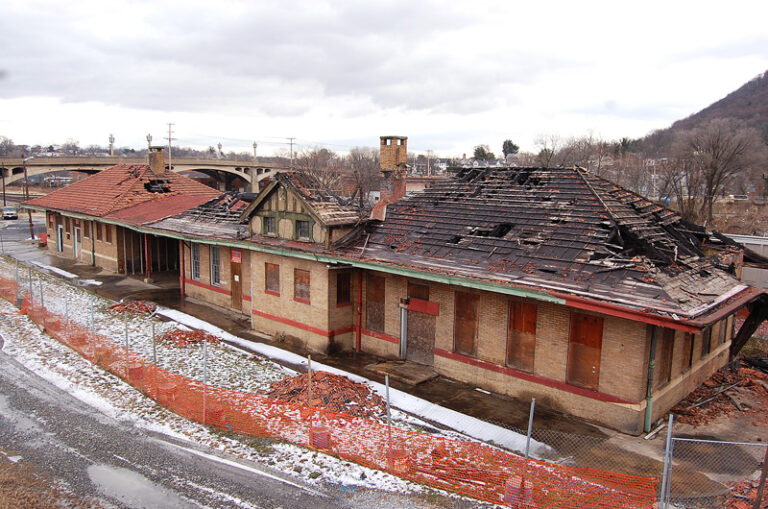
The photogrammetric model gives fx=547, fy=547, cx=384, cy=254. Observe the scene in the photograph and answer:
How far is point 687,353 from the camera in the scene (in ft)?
45.8

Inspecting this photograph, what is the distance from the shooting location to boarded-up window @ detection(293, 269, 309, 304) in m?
18.2

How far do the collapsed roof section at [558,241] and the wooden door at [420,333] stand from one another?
105 cm

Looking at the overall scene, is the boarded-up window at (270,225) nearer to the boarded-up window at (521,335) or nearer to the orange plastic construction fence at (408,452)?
the orange plastic construction fence at (408,452)

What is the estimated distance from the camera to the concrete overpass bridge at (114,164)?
7844 centimetres

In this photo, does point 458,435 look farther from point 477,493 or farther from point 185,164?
point 185,164

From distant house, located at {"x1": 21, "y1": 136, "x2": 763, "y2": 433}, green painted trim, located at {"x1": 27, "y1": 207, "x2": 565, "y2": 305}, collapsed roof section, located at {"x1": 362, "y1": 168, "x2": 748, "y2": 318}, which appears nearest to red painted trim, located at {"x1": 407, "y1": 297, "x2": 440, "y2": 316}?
distant house, located at {"x1": 21, "y1": 136, "x2": 763, "y2": 433}

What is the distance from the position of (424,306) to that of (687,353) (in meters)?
6.93

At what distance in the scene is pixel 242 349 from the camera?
18.0 metres

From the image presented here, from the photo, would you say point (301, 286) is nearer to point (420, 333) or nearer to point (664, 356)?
point (420, 333)

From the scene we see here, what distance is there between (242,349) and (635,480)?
41.3 feet

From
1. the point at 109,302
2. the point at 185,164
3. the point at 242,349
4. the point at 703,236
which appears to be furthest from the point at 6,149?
the point at 703,236

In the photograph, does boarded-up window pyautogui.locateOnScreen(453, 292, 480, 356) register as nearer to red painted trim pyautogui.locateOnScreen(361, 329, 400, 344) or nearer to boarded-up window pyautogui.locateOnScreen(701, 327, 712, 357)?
red painted trim pyautogui.locateOnScreen(361, 329, 400, 344)

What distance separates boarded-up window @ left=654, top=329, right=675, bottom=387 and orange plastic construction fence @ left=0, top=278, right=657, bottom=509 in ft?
11.9

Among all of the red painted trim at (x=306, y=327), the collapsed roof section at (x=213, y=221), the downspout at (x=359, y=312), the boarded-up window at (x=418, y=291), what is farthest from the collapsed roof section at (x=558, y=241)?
the collapsed roof section at (x=213, y=221)
